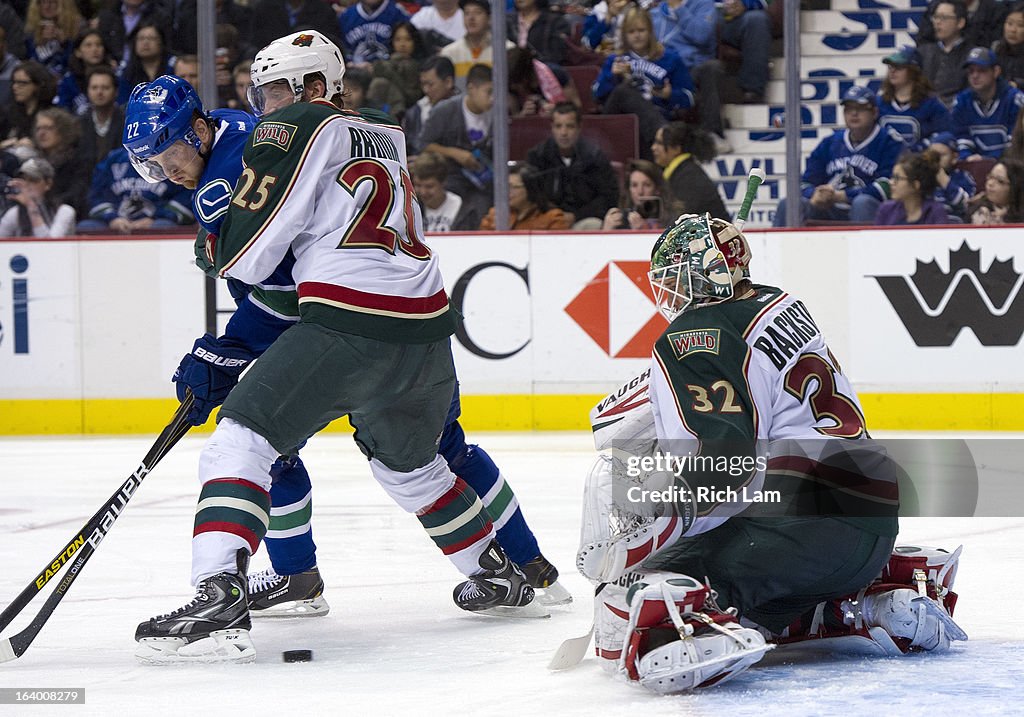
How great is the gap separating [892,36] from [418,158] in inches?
90.3

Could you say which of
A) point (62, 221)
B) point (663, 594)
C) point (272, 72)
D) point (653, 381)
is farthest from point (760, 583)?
point (62, 221)

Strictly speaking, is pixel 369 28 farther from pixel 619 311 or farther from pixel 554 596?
pixel 554 596

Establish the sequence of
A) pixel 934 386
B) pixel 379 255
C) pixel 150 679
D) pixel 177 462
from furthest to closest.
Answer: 1. pixel 934 386
2. pixel 177 462
3. pixel 379 255
4. pixel 150 679

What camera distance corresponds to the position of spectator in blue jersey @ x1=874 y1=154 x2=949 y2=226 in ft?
21.6

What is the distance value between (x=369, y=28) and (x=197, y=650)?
513 cm

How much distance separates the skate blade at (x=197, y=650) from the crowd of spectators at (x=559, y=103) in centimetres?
439

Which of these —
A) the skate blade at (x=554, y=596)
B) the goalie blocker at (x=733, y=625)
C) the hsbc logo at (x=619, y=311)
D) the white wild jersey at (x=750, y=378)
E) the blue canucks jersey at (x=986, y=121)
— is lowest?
the skate blade at (x=554, y=596)

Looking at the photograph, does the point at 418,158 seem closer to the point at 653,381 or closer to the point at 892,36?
the point at 892,36

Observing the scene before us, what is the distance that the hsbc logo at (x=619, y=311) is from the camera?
662 centimetres

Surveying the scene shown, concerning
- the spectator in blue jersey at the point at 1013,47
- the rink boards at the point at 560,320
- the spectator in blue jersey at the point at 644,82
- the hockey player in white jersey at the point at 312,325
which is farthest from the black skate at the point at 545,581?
the spectator in blue jersey at the point at 1013,47

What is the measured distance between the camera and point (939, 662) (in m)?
2.50

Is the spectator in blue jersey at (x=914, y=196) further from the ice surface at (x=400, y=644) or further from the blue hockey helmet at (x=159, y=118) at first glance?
the blue hockey helmet at (x=159, y=118)

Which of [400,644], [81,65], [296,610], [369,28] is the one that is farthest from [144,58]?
[400,644]

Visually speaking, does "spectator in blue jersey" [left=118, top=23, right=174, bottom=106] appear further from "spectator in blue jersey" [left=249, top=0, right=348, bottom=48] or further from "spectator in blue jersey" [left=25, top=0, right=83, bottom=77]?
"spectator in blue jersey" [left=249, top=0, right=348, bottom=48]
